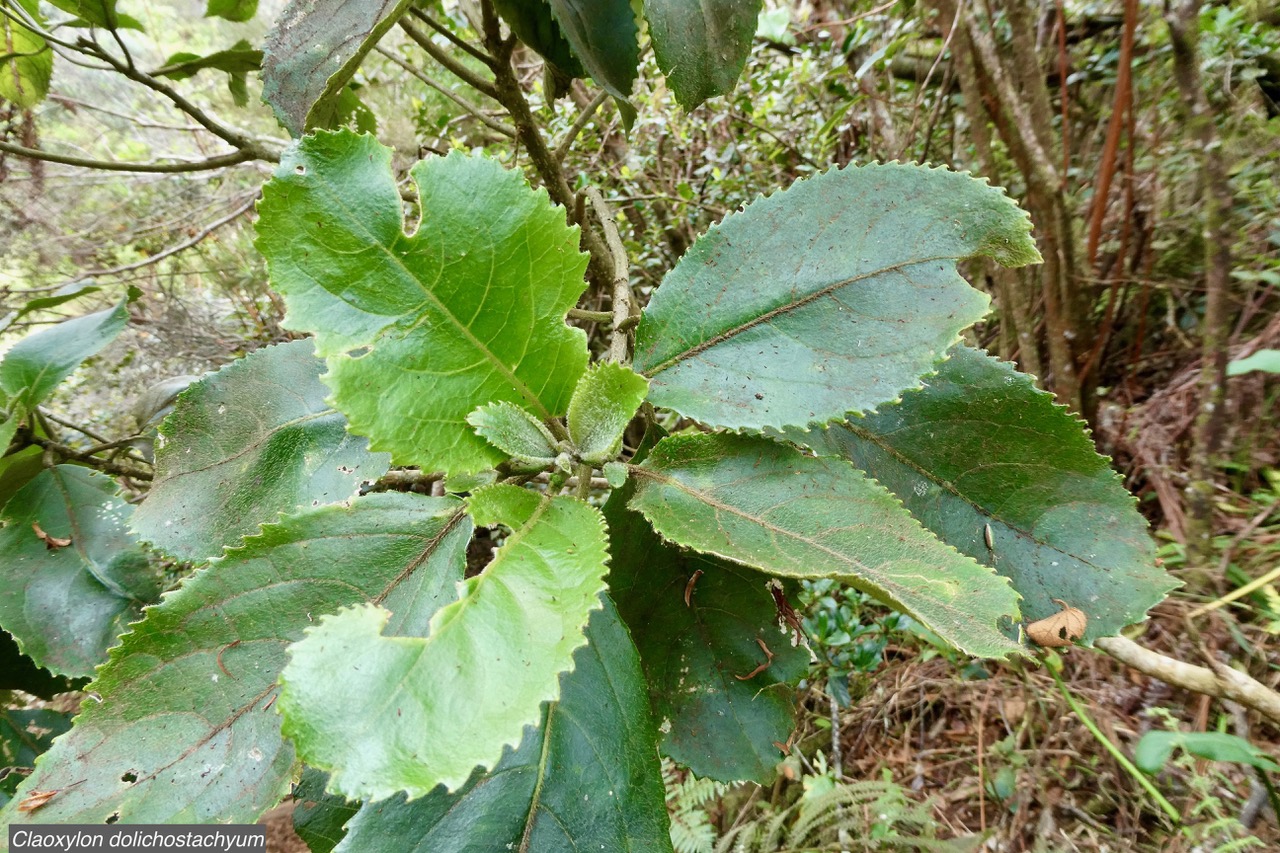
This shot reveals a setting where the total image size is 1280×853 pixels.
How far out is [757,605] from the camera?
2.84 ft

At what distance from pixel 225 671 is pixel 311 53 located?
75 cm

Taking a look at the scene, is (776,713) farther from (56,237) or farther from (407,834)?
(56,237)

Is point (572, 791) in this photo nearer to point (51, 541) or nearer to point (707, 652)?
point (707, 652)

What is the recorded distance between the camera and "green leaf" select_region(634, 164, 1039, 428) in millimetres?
711

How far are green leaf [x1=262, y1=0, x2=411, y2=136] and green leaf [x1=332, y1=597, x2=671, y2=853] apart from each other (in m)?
0.73

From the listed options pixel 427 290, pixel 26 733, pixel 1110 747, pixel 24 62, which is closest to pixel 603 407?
pixel 427 290

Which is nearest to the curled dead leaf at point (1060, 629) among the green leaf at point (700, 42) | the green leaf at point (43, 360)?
the green leaf at point (700, 42)

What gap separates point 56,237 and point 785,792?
17.1 ft

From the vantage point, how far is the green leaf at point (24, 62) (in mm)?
1379

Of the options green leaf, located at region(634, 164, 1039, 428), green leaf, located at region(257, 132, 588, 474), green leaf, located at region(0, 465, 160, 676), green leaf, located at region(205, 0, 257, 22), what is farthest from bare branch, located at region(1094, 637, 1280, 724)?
green leaf, located at region(205, 0, 257, 22)

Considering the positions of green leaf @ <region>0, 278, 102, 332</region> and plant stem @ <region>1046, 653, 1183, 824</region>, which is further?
green leaf @ <region>0, 278, 102, 332</region>

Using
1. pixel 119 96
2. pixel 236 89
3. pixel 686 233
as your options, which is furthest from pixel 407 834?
pixel 119 96

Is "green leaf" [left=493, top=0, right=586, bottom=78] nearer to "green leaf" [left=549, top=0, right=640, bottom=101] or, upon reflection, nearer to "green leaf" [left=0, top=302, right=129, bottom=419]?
"green leaf" [left=549, top=0, right=640, bottom=101]

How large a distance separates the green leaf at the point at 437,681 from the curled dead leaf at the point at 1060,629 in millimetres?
507
